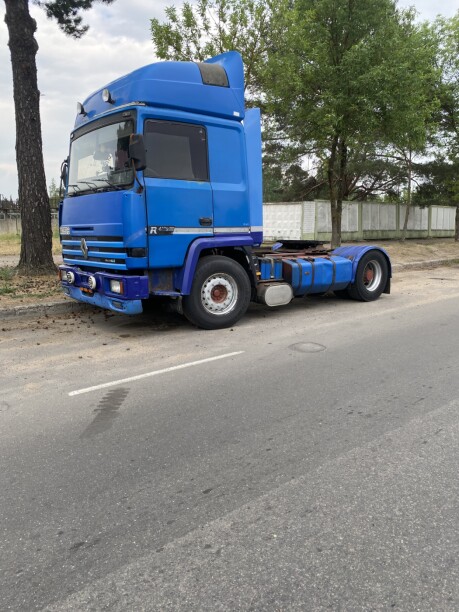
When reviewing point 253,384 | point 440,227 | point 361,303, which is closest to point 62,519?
point 253,384

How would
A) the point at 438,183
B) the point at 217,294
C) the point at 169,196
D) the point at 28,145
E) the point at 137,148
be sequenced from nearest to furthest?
1. the point at 137,148
2. the point at 169,196
3. the point at 217,294
4. the point at 28,145
5. the point at 438,183

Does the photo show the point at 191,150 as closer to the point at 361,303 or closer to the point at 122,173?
the point at 122,173

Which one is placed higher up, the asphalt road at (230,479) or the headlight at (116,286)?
the headlight at (116,286)

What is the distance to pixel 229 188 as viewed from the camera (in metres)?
7.06

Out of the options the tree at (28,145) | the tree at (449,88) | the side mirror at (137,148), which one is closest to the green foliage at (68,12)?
the tree at (28,145)

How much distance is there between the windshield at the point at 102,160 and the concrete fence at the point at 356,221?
16120 mm

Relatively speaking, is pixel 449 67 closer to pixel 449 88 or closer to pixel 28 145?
pixel 449 88

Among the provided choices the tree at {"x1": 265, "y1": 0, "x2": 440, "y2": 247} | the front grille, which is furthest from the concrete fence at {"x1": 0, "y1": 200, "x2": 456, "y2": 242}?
the front grille

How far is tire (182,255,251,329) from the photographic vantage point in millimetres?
6984

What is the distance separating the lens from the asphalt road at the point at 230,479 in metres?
2.20

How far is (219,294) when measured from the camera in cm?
729

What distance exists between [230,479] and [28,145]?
9.67m

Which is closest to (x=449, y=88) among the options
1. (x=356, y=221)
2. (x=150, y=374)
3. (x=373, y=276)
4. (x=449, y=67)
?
(x=449, y=67)

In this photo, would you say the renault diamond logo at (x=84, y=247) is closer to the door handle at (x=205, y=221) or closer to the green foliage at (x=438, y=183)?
the door handle at (x=205, y=221)
